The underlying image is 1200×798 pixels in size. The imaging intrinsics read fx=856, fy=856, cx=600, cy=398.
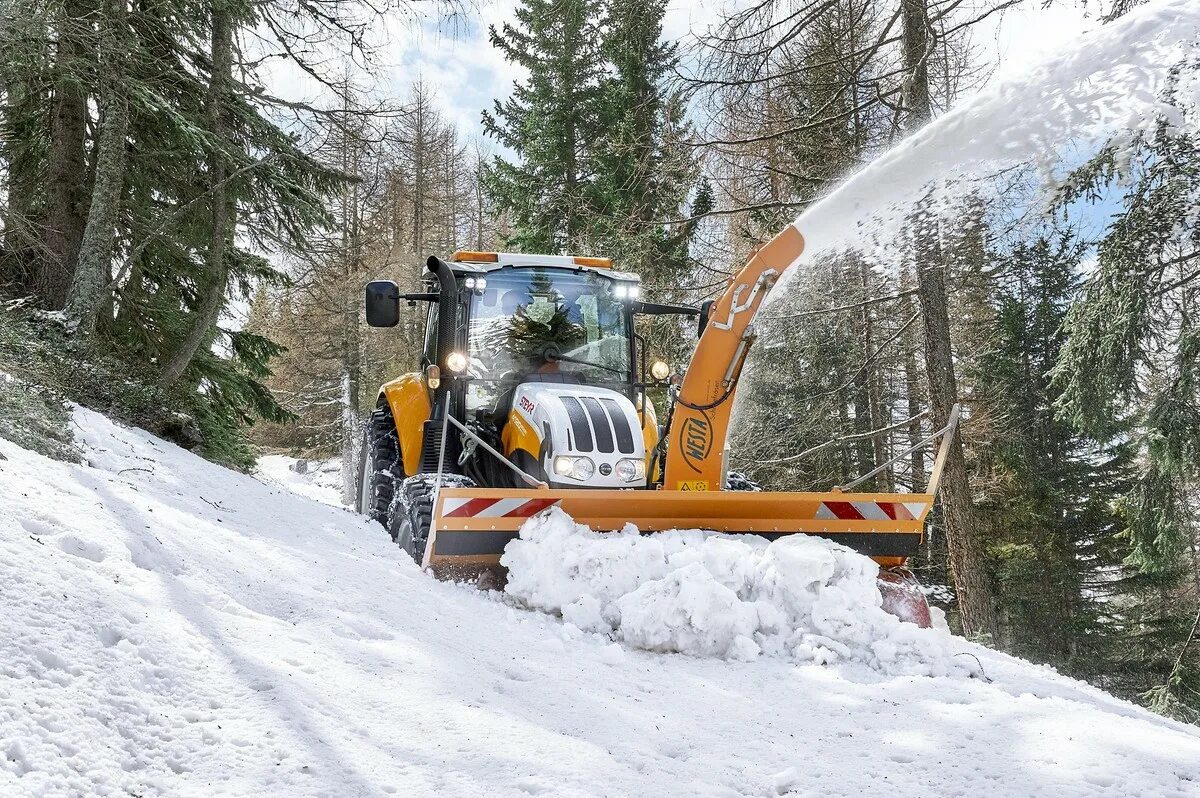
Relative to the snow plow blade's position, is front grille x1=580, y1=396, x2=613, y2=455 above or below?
above

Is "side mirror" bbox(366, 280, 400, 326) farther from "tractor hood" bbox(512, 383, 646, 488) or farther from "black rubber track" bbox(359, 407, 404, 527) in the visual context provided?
"black rubber track" bbox(359, 407, 404, 527)

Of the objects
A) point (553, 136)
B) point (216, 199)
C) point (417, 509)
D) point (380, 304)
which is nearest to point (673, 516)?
Result: point (417, 509)

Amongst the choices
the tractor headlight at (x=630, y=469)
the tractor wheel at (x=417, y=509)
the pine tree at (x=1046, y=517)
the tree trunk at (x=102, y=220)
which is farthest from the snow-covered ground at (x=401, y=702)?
the pine tree at (x=1046, y=517)

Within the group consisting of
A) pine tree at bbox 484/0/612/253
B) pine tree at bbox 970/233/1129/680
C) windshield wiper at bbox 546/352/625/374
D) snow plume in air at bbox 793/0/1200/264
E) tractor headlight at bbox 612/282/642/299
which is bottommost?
pine tree at bbox 970/233/1129/680

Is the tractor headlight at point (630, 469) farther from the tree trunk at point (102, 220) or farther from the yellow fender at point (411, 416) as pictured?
the tree trunk at point (102, 220)

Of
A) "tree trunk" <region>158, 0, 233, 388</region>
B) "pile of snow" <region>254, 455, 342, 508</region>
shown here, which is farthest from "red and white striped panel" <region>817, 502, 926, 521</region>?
"pile of snow" <region>254, 455, 342, 508</region>

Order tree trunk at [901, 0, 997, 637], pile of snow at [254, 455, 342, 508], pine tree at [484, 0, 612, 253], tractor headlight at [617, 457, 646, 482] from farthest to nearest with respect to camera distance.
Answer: pile of snow at [254, 455, 342, 508] → pine tree at [484, 0, 612, 253] → tree trunk at [901, 0, 997, 637] → tractor headlight at [617, 457, 646, 482]

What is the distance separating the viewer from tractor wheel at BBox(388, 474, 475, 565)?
5.27 m

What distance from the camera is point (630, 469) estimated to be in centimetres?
532

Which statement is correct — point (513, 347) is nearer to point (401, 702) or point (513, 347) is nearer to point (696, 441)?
point (696, 441)

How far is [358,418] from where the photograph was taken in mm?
22953

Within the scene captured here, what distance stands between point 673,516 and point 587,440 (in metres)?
0.75

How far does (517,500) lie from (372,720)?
2.26 metres

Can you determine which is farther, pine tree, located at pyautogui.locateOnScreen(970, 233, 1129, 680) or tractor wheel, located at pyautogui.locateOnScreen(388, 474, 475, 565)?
pine tree, located at pyautogui.locateOnScreen(970, 233, 1129, 680)
